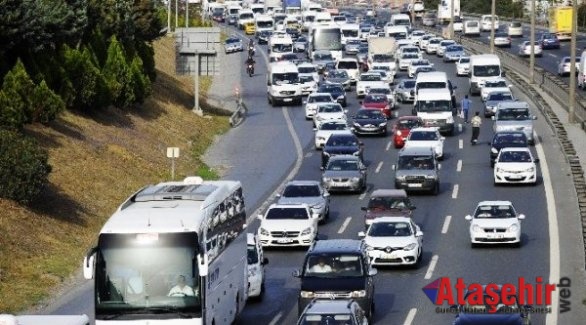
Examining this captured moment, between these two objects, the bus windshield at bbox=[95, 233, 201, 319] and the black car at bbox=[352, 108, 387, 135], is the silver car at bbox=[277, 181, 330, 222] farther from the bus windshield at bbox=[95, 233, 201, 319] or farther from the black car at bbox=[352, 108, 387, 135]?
the bus windshield at bbox=[95, 233, 201, 319]

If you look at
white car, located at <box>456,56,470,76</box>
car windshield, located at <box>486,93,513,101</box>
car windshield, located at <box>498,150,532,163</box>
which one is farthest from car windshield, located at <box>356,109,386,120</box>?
white car, located at <box>456,56,470,76</box>

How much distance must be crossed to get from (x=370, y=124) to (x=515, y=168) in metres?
15.9

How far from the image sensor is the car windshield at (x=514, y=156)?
5881cm

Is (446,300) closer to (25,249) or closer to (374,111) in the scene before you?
(25,249)

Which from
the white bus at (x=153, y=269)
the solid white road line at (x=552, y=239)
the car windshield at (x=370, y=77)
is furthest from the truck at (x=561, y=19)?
the white bus at (x=153, y=269)

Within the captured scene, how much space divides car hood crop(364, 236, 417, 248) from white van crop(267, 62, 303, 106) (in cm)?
4544

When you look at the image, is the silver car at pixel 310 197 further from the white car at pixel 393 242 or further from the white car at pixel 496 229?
the white car at pixel 393 242

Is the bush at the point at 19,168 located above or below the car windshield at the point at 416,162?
above

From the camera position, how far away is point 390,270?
43.5m

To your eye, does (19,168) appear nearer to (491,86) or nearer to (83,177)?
(83,177)

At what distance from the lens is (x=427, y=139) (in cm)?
6506

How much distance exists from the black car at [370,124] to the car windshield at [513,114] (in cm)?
597

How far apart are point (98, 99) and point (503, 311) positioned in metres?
37.3

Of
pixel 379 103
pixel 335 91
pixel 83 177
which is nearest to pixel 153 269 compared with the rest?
pixel 83 177
